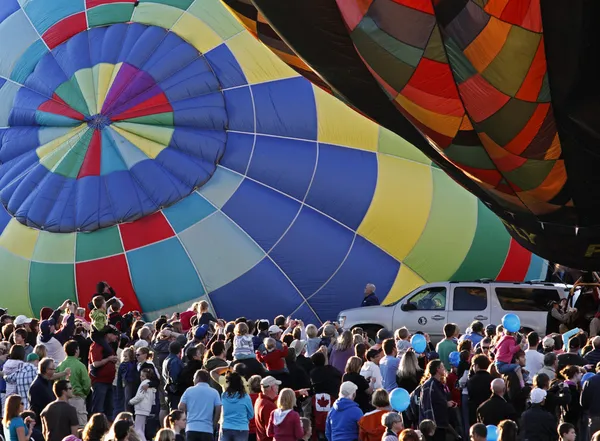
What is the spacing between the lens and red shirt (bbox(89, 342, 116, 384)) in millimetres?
13328

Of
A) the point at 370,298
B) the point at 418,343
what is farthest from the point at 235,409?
the point at 370,298

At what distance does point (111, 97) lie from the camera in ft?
60.5

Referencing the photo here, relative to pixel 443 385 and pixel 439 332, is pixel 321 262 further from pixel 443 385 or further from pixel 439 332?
pixel 443 385

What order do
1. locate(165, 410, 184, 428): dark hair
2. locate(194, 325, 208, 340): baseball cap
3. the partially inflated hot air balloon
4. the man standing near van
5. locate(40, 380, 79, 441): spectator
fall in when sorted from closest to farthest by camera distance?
locate(165, 410, 184, 428): dark hair, locate(40, 380, 79, 441): spectator, the partially inflated hot air balloon, locate(194, 325, 208, 340): baseball cap, the man standing near van

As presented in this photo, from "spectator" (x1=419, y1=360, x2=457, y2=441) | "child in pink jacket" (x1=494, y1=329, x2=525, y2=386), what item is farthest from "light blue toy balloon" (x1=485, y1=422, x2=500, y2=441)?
"child in pink jacket" (x1=494, y1=329, x2=525, y2=386)

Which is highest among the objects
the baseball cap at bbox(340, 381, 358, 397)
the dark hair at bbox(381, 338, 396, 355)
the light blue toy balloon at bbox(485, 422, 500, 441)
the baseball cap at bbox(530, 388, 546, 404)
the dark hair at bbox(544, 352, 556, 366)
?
the dark hair at bbox(381, 338, 396, 355)

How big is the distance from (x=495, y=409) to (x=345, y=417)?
3.69ft

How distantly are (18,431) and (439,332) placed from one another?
8.24 metres

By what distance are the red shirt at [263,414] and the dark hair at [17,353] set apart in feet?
7.82

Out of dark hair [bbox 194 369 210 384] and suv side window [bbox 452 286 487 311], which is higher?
suv side window [bbox 452 286 487 311]

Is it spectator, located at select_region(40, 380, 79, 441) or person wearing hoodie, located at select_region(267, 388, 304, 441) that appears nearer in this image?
spectator, located at select_region(40, 380, 79, 441)

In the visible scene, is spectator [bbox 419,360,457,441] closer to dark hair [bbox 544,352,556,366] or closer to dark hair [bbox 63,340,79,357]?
dark hair [bbox 544,352,556,366]

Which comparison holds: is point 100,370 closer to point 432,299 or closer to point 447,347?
point 447,347

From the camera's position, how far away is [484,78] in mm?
10789
